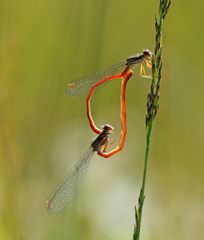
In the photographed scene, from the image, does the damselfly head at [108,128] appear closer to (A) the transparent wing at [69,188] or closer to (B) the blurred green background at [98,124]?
(A) the transparent wing at [69,188]

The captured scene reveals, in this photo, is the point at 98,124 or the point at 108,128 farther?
A: the point at 98,124

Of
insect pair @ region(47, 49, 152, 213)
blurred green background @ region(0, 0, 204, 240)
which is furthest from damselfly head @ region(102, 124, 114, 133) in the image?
blurred green background @ region(0, 0, 204, 240)

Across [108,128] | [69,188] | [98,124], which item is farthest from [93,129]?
[98,124]

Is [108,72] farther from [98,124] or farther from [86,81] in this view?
[98,124]

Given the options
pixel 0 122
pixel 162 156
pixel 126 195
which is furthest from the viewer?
pixel 126 195

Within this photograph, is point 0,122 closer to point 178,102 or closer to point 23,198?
point 23,198

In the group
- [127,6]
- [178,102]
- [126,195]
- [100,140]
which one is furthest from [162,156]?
[127,6]
